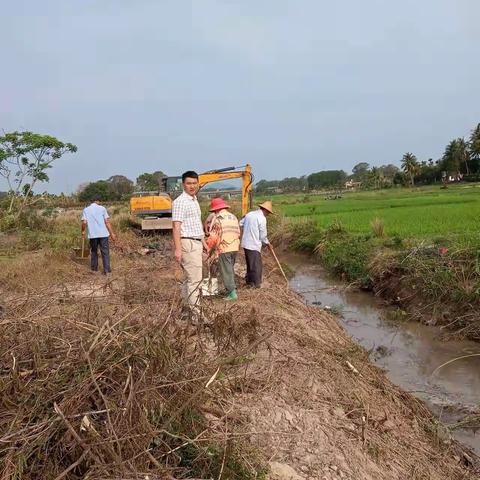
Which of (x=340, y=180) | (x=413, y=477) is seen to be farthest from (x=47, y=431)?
(x=340, y=180)

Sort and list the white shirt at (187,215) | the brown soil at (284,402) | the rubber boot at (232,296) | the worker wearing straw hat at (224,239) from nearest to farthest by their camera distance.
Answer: the brown soil at (284,402)
the white shirt at (187,215)
the rubber boot at (232,296)
the worker wearing straw hat at (224,239)

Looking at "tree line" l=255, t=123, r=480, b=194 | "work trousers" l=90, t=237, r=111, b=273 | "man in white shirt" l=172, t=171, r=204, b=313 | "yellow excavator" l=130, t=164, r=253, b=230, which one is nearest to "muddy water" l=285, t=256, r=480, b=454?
"man in white shirt" l=172, t=171, r=204, b=313

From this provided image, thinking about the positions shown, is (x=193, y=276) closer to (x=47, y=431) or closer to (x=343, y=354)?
(x=343, y=354)

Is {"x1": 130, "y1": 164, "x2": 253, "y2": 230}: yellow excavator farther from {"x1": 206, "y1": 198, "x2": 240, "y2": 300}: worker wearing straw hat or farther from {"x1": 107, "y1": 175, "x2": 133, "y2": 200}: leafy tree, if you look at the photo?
{"x1": 107, "y1": 175, "x2": 133, "y2": 200}: leafy tree

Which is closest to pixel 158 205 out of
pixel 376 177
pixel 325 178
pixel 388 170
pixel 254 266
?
pixel 254 266

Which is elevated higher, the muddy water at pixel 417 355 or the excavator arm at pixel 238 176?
the excavator arm at pixel 238 176

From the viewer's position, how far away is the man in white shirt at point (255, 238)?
25.5 ft

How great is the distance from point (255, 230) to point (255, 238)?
136 millimetres

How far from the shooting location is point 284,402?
3.55 m

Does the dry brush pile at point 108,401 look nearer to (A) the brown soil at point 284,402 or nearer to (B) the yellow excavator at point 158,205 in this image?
(A) the brown soil at point 284,402

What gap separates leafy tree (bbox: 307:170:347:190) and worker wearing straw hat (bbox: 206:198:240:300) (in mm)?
87569

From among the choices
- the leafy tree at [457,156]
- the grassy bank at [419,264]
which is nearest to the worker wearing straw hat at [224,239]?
the grassy bank at [419,264]

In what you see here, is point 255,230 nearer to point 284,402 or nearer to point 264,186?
point 284,402

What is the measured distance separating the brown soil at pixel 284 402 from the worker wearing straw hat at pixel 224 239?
169cm
